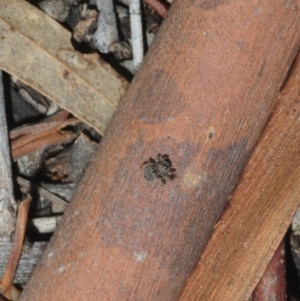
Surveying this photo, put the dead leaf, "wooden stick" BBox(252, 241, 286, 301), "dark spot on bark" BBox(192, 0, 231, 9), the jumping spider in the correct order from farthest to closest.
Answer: the dead leaf, "wooden stick" BBox(252, 241, 286, 301), "dark spot on bark" BBox(192, 0, 231, 9), the jumping spider

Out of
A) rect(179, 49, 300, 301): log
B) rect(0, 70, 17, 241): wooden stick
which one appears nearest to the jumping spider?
rect(179, 49, 300, 301): log

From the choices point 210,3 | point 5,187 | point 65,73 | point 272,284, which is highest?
point 210,3

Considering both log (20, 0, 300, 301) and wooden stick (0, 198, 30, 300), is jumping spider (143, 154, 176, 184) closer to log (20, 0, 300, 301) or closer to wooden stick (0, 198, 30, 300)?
log (20, 0, 300, 301)

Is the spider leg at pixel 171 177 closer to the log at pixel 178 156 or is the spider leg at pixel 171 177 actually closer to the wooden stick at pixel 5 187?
the log at pixel 178 156

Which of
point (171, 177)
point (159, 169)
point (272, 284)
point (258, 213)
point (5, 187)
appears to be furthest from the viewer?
point (5, 187)

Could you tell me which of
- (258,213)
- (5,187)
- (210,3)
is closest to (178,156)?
(258,213)

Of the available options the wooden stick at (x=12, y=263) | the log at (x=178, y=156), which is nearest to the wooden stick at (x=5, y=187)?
the wooden stick at (x=12, y=263)

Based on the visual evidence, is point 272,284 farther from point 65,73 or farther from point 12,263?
point 65,73

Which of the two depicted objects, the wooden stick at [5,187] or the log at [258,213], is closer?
the log at [258,213]
